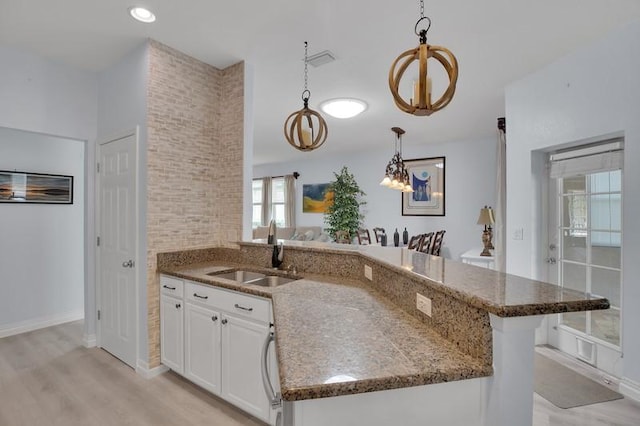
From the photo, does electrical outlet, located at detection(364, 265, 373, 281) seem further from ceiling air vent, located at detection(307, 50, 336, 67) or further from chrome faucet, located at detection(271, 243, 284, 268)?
ceiling air vent, located at detection(307, 50, 336, 67)

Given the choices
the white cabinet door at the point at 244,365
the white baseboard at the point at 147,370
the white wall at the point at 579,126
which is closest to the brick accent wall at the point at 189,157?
the white baseboard at the point at 147,370

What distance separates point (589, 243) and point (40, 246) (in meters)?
6.05

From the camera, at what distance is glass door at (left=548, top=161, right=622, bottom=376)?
2.79 metres

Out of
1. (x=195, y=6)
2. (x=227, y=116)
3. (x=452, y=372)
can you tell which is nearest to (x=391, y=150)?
(x=227, y=116)

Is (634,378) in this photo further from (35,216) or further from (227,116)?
(35,216)

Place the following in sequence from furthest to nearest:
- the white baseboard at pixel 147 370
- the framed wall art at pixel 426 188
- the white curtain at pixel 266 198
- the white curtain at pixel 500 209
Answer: the white curtain at pixel 266 198, the framed wall art at pixel 426 188, the white curtain at pixel 500 209, the white baseboard at pixel 147 370

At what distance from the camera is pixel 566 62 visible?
293cm

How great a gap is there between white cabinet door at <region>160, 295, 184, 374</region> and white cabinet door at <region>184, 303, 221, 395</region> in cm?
8

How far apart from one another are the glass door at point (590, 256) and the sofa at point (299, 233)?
16.7 feet

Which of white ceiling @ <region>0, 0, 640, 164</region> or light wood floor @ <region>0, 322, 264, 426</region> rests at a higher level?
white ceiling @ <region>0, 0, 640, 164</region>

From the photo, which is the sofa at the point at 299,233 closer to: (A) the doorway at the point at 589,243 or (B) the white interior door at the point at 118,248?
(B) the white interior door at the point at 118,248

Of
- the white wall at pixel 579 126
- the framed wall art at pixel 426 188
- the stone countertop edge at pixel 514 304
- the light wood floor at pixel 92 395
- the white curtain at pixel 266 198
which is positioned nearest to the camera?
the stone countertop edge at pixel 514 304

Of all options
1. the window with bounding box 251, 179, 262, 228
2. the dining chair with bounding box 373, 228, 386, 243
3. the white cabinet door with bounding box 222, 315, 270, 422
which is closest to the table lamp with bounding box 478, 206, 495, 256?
the dining chair with bounding box 373, 228, 386, 243

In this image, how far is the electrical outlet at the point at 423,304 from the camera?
4.23 feet
